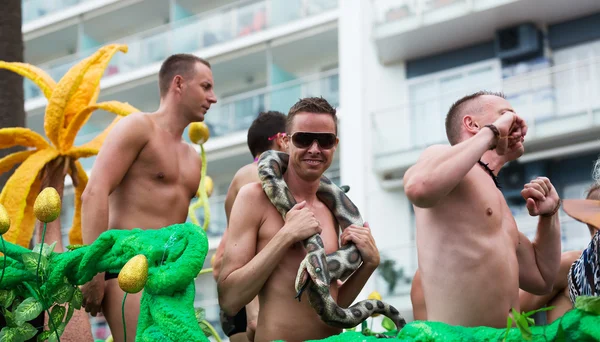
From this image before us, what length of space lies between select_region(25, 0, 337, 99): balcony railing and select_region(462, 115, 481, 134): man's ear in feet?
60.5

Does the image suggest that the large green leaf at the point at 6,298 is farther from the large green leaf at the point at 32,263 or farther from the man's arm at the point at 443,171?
the man's arm at the point at 443,171

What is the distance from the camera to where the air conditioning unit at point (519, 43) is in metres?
18.1

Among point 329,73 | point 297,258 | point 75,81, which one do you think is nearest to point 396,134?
point 329,73

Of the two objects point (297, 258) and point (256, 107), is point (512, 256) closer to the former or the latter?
point (297, 258)

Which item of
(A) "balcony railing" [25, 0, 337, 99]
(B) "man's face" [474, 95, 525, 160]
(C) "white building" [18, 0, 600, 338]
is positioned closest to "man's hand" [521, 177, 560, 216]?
(B) "man's face" [474, 95, 525, 160]

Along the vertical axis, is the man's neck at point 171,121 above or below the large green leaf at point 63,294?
above

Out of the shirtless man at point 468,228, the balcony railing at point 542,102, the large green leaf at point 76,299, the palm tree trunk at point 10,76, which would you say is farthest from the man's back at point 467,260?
the balcony railing at point 542,102

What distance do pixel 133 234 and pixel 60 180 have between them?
1737mm

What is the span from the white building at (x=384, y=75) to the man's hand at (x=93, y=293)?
41.5 ft

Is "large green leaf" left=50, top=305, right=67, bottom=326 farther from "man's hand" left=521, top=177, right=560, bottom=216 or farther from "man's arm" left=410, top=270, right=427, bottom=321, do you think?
"man's arm" left=410, top=270, right=427, bottom=321

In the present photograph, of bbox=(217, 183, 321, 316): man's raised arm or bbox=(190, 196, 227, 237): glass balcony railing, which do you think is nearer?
bbox=(217, 183, 321, 316): man's raised arm

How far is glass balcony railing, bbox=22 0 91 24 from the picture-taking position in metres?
27.9

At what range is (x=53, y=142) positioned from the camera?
4.86 meters

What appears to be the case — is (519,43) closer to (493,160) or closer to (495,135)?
(493,160)
